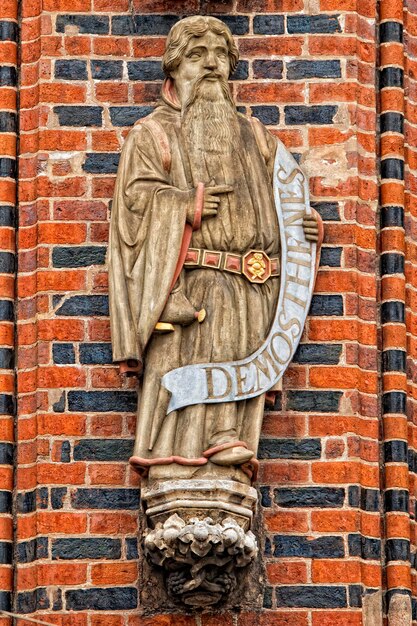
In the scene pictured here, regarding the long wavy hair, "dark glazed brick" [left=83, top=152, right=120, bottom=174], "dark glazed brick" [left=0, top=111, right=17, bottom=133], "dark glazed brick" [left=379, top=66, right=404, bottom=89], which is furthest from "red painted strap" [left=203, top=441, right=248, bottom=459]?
"dark glazed brick" [left=379, top=66, right=404, bottom=89]

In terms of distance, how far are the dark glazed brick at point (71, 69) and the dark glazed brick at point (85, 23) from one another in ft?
0.47

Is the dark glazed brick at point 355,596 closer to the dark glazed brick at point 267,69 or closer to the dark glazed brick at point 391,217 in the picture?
the dark glazed brick at point 391,217

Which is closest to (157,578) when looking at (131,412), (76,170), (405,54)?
(131,412)

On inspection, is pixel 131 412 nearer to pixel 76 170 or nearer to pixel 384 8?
pixel 76 170

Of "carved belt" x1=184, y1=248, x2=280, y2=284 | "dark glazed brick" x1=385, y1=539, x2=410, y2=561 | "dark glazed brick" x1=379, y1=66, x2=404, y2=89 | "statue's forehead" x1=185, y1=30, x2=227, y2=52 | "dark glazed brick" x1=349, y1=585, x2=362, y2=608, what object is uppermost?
"statue's forehead" x1=185, y1=30, x2=227, y2=52

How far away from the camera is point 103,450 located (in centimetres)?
1316

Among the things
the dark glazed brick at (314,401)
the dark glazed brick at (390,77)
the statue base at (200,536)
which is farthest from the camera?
the dark glazed brick at (390,77)

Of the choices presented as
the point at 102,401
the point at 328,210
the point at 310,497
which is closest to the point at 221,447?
the point at 310,497

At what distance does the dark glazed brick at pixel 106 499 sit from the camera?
42.9ft

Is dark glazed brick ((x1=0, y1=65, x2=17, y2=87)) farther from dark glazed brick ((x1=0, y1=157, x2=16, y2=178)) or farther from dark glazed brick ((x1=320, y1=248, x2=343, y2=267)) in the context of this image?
dark glazed brick ((x1=320, y1=248, x2=343, y2=267))

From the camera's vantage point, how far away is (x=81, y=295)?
1336 centimetres

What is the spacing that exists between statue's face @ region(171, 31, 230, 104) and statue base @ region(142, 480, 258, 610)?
1750mm

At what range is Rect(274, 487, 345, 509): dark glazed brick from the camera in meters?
13.1

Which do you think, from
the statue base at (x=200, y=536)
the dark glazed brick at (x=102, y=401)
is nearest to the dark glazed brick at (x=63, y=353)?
the dark glazed brick at (x=102, y=401)
